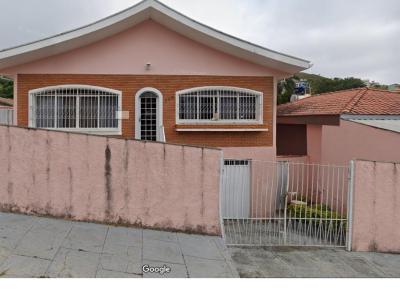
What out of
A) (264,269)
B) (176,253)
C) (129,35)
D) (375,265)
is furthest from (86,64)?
(375,265)

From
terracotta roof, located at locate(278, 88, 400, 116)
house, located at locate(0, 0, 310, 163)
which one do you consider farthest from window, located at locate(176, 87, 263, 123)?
terracotta roof, located at locate(278, 88, 400, 116)

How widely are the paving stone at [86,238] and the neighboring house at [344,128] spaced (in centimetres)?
670

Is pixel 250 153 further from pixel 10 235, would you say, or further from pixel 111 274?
pixel 10 235

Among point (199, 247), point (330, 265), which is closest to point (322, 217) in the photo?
point (330, 265)

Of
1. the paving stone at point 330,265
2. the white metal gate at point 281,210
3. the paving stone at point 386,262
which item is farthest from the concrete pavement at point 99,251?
the paving stone at point 386,262

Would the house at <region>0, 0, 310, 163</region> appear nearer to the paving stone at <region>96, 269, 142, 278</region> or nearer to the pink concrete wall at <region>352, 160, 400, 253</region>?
the pink concrete wall at <region>352, 160, 400, 253</region>

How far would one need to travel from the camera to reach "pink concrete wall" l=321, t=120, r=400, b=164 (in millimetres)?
9398

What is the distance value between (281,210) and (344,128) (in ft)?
11.0

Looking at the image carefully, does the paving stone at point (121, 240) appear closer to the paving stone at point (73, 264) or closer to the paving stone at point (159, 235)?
the paving stone at point (159, 235)

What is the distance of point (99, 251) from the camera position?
5.88m

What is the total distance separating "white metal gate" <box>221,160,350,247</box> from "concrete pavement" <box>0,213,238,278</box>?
110 cm

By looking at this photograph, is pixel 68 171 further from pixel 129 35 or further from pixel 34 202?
pixel 129 35

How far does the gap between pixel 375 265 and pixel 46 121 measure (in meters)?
8.43

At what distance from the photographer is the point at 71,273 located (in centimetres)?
509
